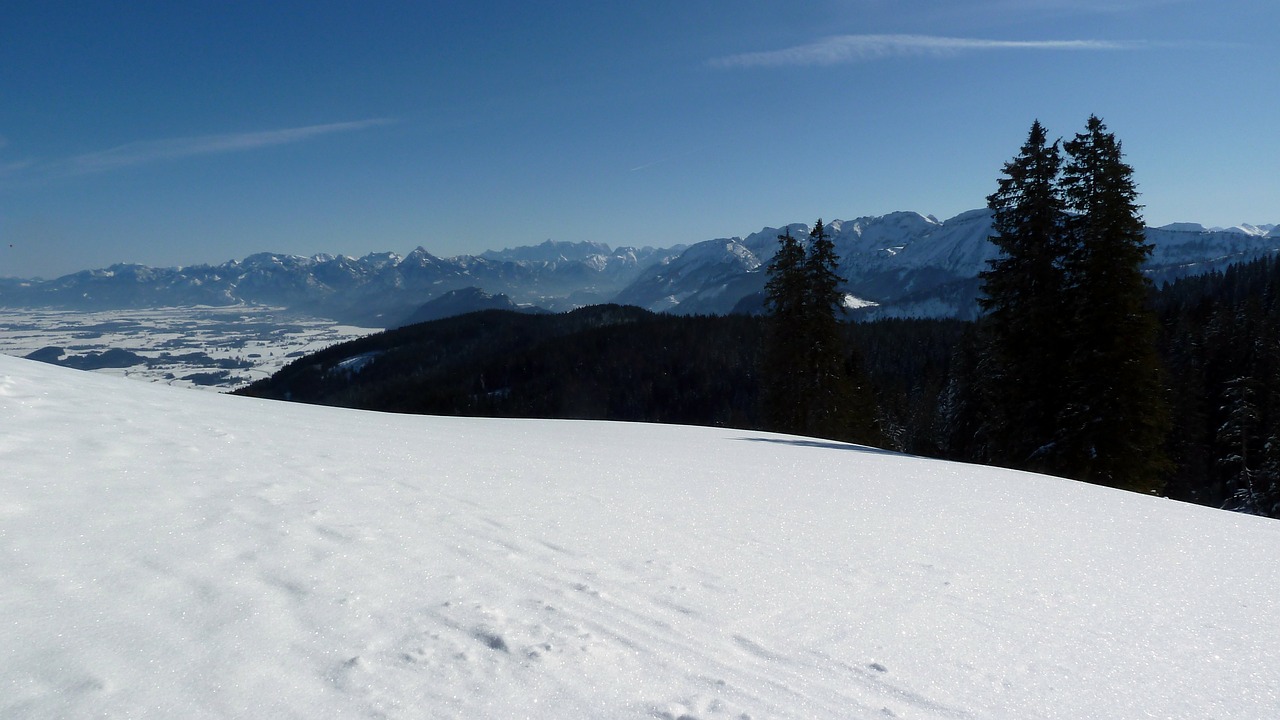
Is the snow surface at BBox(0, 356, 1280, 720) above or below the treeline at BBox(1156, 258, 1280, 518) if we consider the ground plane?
above

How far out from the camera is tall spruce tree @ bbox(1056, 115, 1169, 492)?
53.0 feet

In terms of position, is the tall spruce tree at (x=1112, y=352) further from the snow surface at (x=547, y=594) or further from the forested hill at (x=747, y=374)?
the snow surface at (x=547, y=594)

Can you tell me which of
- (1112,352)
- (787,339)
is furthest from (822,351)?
(1112,352)

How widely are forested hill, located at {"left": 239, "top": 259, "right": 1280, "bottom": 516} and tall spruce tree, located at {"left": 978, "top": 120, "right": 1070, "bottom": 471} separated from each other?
3395 millimetres

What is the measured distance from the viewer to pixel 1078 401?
16.7 m

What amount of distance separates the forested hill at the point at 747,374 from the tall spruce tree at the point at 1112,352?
149cm

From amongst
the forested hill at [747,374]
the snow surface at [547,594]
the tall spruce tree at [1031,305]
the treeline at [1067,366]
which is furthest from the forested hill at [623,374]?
the snow surface at [547,594]

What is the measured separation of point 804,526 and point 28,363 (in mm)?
11242

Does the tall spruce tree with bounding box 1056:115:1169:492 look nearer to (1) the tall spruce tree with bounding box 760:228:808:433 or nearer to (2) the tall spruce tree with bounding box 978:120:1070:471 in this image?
(2) the tall spruce tree with bounding box 978:120:1070:471

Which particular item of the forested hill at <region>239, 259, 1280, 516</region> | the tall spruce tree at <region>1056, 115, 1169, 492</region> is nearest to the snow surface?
the tall spruce tree at <region>1056, 115, 1169, 492</region>

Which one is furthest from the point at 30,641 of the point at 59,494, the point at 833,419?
the point at 833,419

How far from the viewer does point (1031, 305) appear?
17.6m

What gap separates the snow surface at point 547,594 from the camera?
2.44 metres

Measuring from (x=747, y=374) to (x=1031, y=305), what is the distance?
8373 cm
